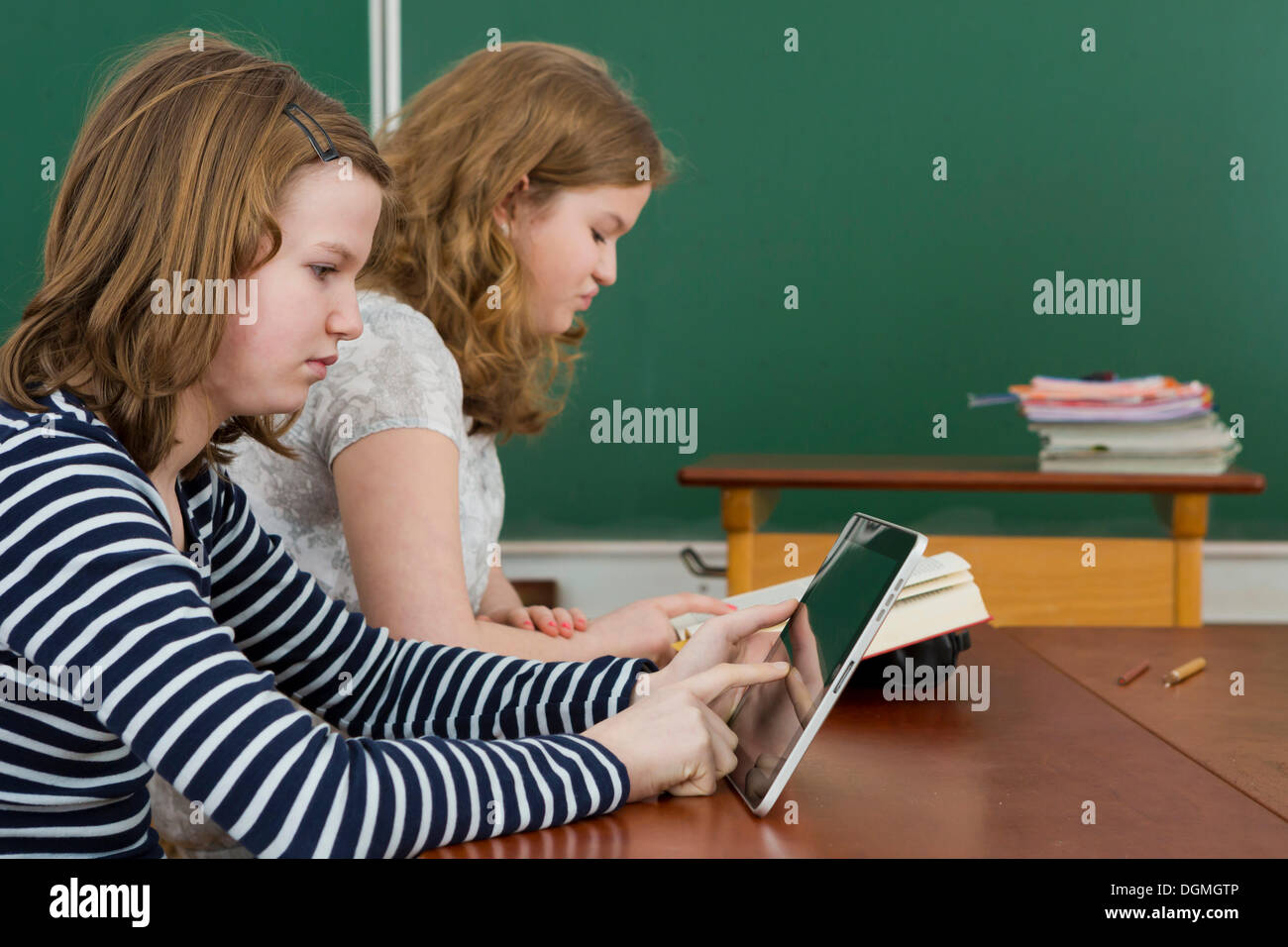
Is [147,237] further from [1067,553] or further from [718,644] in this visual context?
[1067,553]

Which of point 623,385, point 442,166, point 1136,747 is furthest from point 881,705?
point 623,385

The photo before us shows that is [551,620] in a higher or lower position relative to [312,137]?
lower

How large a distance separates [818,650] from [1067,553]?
1325mm

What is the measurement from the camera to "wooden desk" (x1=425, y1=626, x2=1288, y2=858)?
64 cm

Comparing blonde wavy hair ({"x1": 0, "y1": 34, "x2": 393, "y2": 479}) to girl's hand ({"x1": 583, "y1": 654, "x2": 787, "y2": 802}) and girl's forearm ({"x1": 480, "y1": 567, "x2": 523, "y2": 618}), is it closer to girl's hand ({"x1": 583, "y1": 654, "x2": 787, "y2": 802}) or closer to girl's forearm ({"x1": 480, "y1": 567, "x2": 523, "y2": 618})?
girl's hand ({"x1": 583, "y1": 654, "x2": 787, "y2": 802})

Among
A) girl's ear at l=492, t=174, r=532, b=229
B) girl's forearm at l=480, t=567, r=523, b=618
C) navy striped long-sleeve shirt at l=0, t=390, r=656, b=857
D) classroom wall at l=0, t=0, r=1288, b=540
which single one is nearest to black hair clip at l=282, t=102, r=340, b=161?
navy striped long-sleeve shirt at l=0, t=390, r=656, b=857

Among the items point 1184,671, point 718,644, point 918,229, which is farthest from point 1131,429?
point 718,644

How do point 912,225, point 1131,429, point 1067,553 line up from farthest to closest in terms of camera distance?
point 912,225, point 1131,429, point 1067,553

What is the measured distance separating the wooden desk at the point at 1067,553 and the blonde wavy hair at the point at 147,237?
51.2 inches

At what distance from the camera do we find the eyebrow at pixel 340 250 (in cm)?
81

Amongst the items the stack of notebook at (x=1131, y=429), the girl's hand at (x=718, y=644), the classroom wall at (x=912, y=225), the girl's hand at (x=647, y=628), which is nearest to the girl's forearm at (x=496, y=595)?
the girl's hand at (x=647, y=628)

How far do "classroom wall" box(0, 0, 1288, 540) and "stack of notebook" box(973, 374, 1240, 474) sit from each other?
0.78 meters

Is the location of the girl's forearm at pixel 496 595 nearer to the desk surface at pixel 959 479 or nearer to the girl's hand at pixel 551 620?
the girl's hand at pixel 551 620

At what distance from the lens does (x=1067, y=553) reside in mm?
1940
